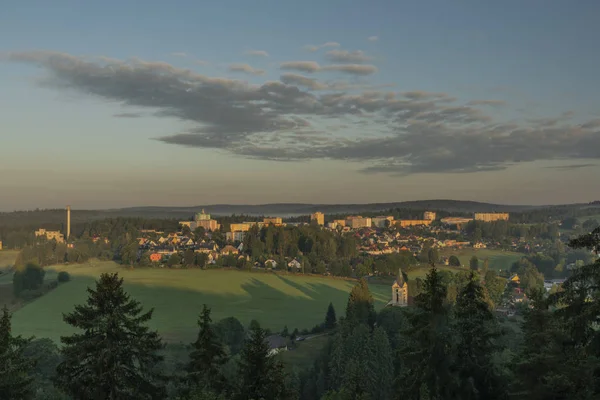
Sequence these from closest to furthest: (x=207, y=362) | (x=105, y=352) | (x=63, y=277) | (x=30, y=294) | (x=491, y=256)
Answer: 1. (x=105, y=352)
2. (x=207, y=362)
3. (x=30, y=294)
4. (x=63, y=277)
5. (x=491, y=256)

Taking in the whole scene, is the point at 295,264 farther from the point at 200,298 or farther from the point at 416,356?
the point at 416,356

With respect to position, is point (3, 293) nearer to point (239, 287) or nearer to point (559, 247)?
point (239, 287)

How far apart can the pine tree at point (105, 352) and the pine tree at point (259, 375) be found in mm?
3417

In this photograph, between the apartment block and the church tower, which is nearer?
the church tower

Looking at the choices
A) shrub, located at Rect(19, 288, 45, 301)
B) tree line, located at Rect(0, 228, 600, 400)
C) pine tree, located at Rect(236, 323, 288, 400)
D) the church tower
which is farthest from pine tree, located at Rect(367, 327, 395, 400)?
shrub, located at Rect(19, 288, 45, 301)

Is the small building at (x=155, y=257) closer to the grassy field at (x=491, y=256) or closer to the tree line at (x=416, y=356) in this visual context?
the grassy field at (x=491, y=256)

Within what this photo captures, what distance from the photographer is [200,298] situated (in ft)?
306

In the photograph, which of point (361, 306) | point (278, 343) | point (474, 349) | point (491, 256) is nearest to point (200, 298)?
point (278, 343)

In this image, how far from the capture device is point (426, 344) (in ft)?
57.7

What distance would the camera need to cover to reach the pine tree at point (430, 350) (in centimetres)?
1733

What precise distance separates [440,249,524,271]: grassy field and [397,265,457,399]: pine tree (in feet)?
424

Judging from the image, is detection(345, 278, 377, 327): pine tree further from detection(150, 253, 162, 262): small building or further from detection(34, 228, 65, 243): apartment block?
detection(34, 228, 65, 243): apartment block

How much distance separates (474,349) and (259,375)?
25.6 ft

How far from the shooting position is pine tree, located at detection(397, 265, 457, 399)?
56.9ft
